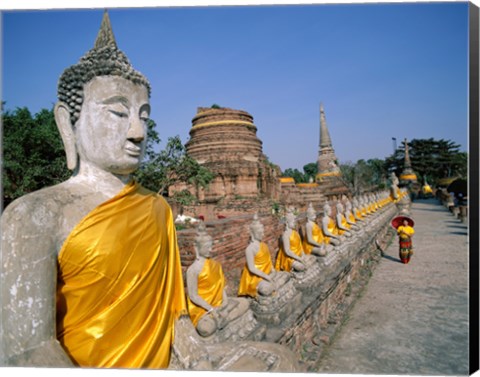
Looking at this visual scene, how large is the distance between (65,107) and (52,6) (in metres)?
1.95

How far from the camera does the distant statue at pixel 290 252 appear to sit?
16.4 ft

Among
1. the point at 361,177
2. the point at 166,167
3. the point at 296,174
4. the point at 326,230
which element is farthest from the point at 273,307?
the point at 296,174

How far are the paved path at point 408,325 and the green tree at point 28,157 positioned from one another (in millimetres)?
6831

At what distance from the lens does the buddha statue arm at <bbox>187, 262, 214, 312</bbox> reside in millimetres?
2918

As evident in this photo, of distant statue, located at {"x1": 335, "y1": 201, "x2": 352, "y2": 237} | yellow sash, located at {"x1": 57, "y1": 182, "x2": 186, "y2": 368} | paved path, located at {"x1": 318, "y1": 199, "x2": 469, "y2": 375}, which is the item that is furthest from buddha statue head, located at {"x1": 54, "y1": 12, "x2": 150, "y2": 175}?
distant statue, located at {"x1": 335, "y1": 201, "x2": 352, "y2": 237}

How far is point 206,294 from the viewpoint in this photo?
9.84ft

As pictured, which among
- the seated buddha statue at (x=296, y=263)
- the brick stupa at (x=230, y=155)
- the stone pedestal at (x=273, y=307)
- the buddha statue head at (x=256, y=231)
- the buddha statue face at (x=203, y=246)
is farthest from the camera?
the brick stupa at (x=230, y=155)

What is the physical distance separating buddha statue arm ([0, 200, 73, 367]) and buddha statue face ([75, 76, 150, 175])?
0.43 meters

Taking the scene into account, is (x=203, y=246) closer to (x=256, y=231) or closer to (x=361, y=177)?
(x=256, y=231)

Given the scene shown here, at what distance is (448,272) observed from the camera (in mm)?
7703

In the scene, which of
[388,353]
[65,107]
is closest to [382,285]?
[388,353]

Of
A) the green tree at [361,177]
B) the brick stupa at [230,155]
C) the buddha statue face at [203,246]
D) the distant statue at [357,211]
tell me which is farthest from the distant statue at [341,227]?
the green tree at [361,177]

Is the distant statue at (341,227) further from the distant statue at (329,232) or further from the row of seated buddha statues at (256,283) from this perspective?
the row of seated buddha statues at (256,283)

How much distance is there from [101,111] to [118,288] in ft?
2.75
